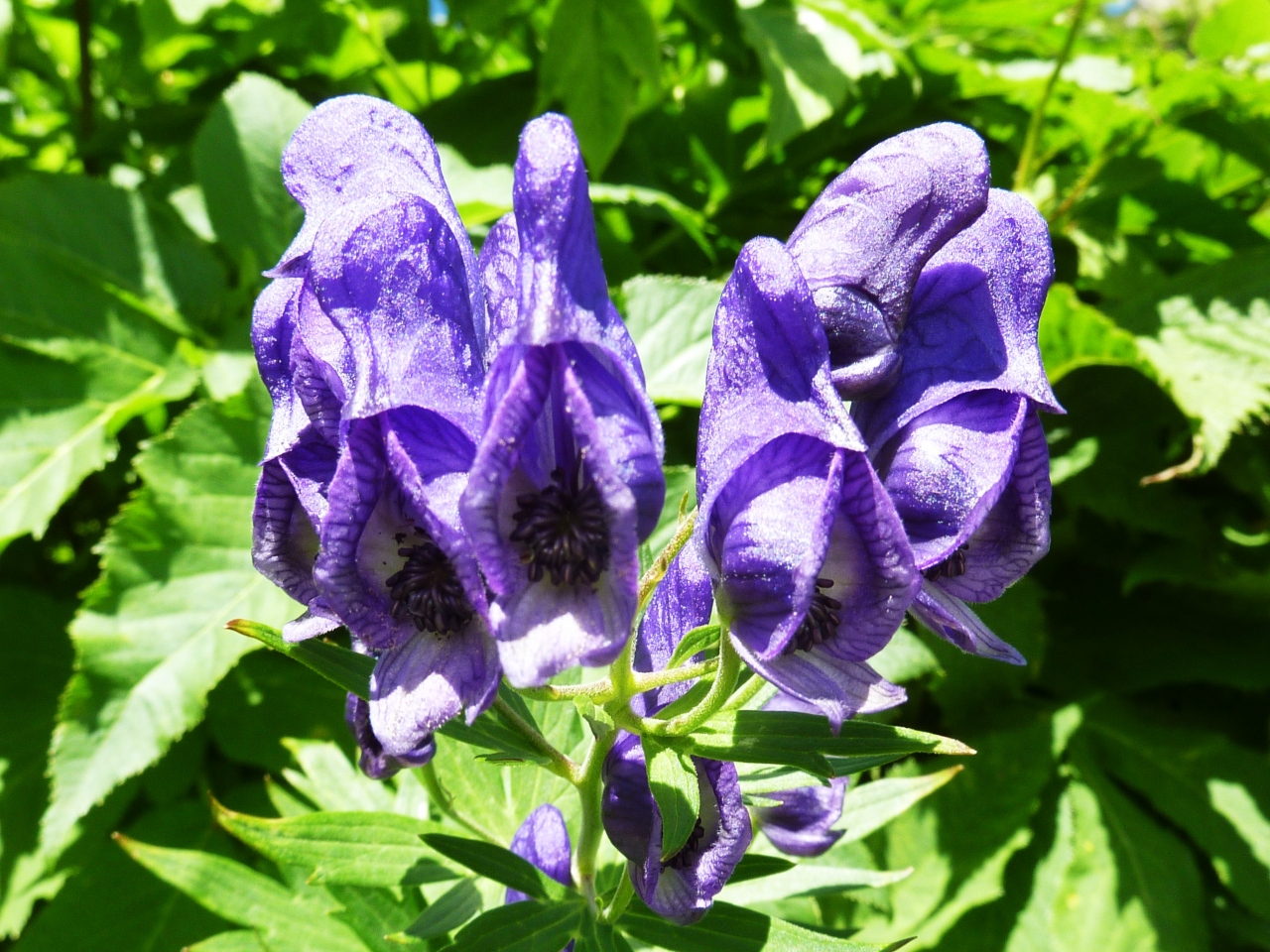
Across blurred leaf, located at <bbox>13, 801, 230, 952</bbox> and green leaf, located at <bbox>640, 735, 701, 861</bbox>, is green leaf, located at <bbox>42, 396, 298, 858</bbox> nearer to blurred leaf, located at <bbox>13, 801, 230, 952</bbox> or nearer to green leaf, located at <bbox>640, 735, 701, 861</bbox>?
blurred leaf, located at <bbox>13, 801, 230, 952</bbox>

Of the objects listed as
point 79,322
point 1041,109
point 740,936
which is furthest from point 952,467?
point 79,322

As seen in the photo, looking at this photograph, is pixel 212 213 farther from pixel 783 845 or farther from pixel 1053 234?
pixel 1053 234

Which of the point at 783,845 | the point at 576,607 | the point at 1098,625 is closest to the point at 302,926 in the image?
the point at 783,845

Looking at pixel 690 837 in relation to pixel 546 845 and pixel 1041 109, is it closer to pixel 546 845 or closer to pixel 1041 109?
pixel 546 845

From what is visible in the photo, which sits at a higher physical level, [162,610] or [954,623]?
[954,623]

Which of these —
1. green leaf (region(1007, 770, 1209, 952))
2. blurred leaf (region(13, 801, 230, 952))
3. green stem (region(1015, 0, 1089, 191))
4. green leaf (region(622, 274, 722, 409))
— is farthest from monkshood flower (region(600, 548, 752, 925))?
green stem (region(1015, 0, 1089, 191))

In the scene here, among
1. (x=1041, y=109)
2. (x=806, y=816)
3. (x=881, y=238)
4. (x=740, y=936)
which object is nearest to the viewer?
(x=881, y=238)

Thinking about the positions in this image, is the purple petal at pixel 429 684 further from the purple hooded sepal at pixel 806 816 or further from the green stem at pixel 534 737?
the purple hooded sepal at pixel 806 816

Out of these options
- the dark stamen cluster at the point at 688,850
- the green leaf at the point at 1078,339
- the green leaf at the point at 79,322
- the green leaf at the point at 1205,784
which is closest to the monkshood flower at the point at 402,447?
the dark stamen cluster at the point at 688,850
